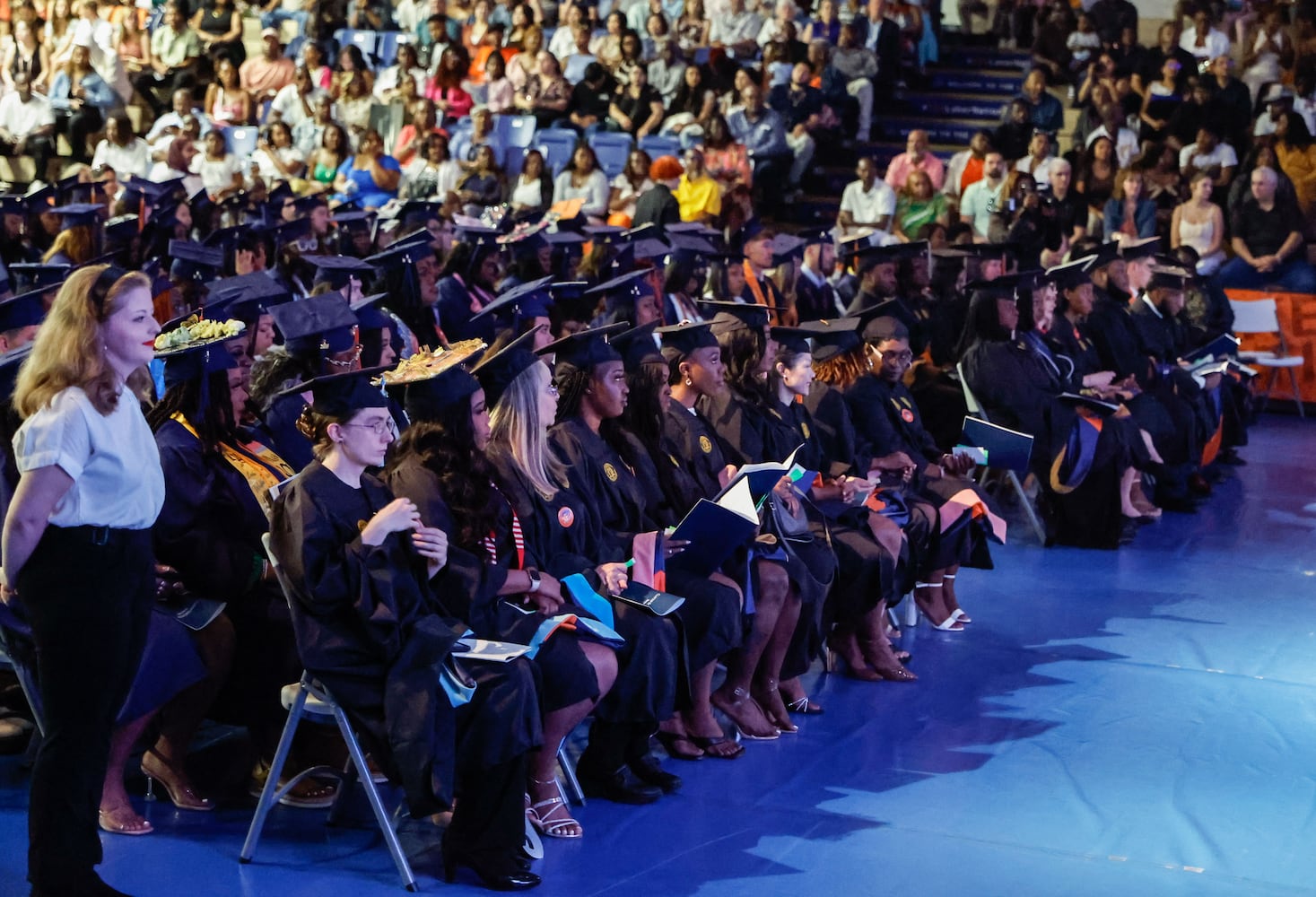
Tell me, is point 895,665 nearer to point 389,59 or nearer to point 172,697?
point 172,697

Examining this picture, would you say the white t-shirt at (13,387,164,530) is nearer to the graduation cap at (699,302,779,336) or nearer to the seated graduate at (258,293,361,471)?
the seated graduate at (258,293,361,471)

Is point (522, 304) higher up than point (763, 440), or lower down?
higher up

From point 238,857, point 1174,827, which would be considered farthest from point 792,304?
point 238,857

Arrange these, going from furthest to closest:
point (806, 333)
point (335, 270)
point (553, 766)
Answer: point (335, 270), point (806, 333), point (553, 766)

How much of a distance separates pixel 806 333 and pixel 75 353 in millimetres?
3600

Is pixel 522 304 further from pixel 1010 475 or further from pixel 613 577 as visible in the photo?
pixel 1010 475

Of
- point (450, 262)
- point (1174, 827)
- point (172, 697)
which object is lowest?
point (1174, 827)

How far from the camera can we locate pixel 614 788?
5.30 m

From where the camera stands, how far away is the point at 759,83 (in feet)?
53.2

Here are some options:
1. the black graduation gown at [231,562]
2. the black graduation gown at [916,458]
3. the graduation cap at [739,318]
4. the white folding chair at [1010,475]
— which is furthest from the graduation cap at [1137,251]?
the black graduation gown at [231,562]

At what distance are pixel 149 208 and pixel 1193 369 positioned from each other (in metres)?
7.63

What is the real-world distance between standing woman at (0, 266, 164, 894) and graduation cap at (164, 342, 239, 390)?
1162mm

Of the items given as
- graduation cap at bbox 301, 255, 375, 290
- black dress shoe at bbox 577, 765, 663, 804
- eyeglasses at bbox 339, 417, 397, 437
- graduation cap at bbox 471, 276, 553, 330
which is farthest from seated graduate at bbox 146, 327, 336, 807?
graduation cap at bbox 301, 255, 375, 290

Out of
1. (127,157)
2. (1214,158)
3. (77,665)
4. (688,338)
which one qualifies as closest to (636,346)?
(688,338)
